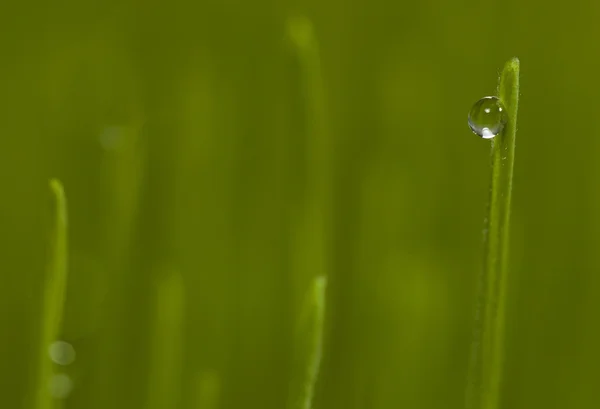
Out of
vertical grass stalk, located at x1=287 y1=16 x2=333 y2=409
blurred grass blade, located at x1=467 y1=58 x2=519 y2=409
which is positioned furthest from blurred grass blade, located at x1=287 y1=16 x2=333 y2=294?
blurred grass blade, located at x1=467 y1=58 x2=519 y2=409

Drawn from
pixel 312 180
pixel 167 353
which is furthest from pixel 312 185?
pixel 167 353

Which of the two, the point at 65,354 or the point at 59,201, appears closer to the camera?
the point at 59,201

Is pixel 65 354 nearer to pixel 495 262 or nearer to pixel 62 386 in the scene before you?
pixel 62 386

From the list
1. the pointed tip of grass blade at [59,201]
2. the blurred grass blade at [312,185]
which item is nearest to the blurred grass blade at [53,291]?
the pointed tip of grass blade at [59,201]

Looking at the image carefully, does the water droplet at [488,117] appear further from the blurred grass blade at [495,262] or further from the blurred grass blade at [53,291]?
the blurred grass blade at [53,291]

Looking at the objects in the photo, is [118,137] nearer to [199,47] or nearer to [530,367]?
[199,47]
